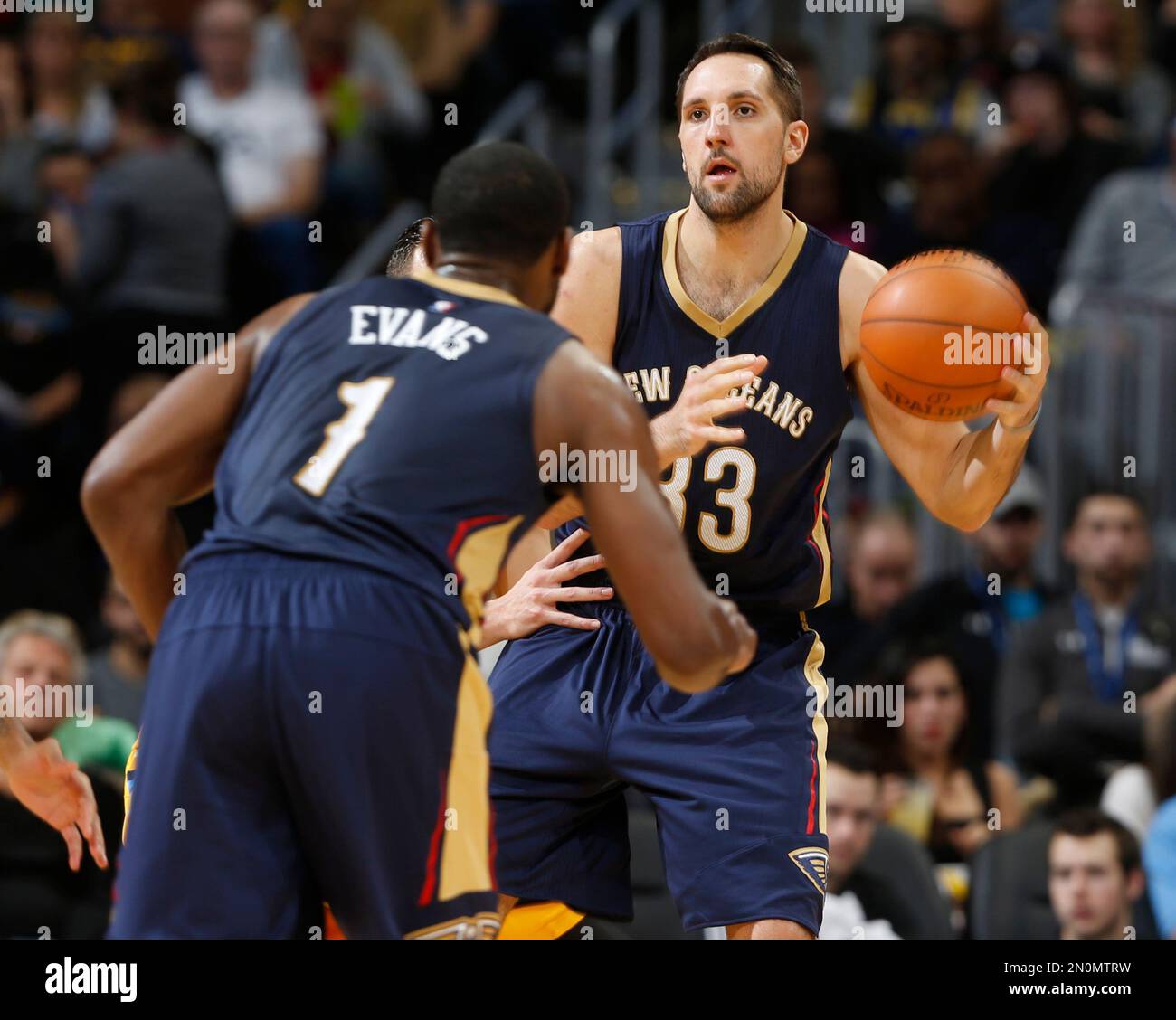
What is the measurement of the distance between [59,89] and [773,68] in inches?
252

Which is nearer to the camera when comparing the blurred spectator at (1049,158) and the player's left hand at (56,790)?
the player's left hand at (56,790)

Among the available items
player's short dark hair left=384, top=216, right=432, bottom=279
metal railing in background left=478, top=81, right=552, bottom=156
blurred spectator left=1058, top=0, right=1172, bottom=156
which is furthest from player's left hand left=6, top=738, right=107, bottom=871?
blurred spectator left=1058, top=0, right=1172, bottom=156

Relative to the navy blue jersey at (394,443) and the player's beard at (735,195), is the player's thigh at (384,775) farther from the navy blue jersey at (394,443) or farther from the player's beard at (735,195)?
the player's beard at (735,195)

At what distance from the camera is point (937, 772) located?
7840 millimetres

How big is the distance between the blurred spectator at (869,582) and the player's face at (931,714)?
664 mm

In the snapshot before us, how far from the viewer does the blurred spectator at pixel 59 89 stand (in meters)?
10.4

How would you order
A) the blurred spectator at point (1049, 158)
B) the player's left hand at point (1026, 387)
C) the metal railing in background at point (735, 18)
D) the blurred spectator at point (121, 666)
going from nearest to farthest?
the player's left hand at point (1026, 387) → the blurred spectator at point (121, 666) → the blurred spectator at point (1049, 158) → the metal railing in background at point (735, 18)

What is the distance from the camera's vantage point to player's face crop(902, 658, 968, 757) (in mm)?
7832

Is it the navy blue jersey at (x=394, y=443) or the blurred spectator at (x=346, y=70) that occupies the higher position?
the blurred spectator at (x=346, y=70)

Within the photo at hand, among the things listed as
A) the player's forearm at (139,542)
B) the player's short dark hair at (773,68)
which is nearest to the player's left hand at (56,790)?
the player's forearm at (139,542)

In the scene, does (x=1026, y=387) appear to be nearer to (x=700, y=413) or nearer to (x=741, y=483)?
(x=741, y=483)

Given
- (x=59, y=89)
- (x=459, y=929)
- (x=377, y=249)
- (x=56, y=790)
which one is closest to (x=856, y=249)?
(x=377, y=249)

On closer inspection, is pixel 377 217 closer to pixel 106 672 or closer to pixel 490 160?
pixel 106 672

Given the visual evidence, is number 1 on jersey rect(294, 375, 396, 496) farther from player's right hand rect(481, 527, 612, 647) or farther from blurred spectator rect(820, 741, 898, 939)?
blurred spectator rect(820, 741, 898, 939)
